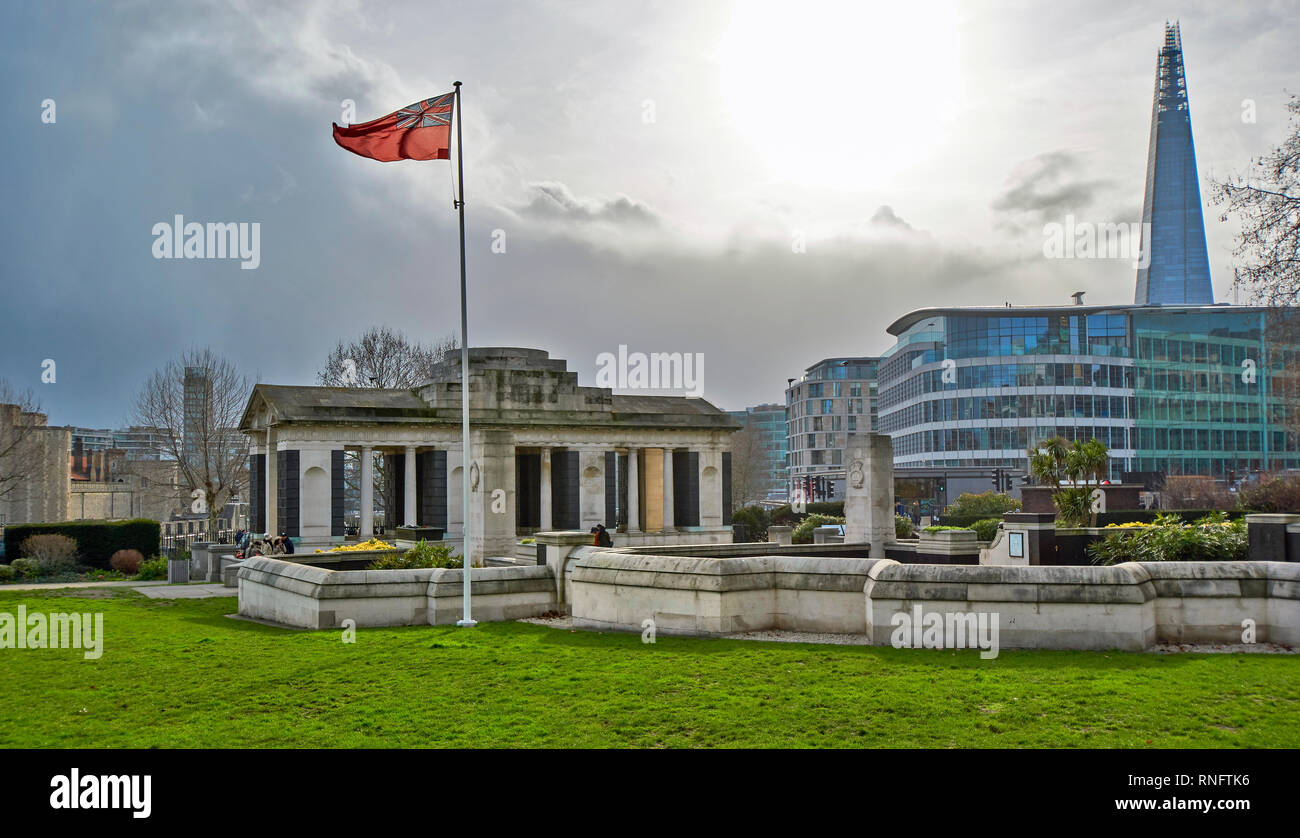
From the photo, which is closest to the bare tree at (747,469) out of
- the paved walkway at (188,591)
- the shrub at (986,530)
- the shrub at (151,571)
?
the shrub at (986,530)

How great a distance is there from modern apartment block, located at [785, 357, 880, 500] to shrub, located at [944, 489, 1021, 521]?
8042cm

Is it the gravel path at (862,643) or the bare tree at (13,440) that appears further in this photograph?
the bare tree at (13,440)

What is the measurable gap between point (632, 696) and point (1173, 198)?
209m

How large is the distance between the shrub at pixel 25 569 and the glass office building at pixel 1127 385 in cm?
8186

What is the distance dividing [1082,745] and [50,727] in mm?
10528

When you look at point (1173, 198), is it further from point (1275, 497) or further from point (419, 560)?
point (419, 560)

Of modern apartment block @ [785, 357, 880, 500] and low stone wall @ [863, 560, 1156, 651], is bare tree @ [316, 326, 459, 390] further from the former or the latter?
modern apartment block @ [785, 357, 880, 500]

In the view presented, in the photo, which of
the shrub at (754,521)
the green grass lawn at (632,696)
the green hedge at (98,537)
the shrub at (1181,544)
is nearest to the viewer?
the green grass lawn at (632,696)

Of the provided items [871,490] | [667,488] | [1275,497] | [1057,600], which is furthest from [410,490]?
[1275,497]

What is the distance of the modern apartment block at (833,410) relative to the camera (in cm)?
13538

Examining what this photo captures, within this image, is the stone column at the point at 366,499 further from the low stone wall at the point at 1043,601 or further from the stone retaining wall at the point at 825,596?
the low stone wall at the point at 1043,601

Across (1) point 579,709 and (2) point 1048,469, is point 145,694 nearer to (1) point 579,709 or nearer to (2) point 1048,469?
(1) point 579,709

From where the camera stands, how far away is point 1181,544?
18016 millimetres
